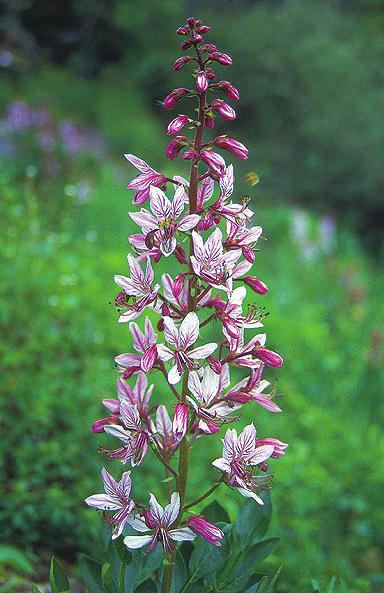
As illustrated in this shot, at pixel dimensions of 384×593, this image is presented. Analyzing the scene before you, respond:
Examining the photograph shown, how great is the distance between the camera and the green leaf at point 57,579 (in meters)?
1.76

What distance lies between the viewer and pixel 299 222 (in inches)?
357

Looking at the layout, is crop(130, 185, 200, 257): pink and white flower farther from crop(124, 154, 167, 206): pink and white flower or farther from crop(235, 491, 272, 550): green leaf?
crop(235, 491, 272, 550): green leaf

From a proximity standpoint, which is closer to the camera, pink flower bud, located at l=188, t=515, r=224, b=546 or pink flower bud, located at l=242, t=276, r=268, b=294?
pink flower bud, located at l=188, t=515, r=224, b=546

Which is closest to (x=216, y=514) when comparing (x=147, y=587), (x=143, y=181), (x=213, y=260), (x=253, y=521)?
(x=253, y=521)

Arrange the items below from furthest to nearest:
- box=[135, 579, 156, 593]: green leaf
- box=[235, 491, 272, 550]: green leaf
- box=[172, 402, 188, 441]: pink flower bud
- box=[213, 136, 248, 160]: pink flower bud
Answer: box=[235, 491, 272, 550]: green leaf < box=[135, 579, 156, 593]: green leaf < box=[213, 136, 248, 160]: pink flower bud < box=[172, 402, 188, 441]: pink flower bud

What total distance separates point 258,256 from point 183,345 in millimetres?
6521

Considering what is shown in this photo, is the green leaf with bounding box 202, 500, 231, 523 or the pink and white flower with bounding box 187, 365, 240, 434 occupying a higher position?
the pink and white flower with bounding box 187, 365, 240, 434

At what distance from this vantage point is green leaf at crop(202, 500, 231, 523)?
6.35ft

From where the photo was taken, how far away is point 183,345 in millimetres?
1625

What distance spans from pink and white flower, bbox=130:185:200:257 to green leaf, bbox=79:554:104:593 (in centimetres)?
84

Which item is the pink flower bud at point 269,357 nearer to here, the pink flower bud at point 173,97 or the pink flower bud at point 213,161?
the pink flower bud at point 213,161

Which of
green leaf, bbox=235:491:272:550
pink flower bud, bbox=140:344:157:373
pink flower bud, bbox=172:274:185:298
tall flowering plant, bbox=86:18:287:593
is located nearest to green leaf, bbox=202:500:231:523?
green leaf, bbox=235:491:272:550

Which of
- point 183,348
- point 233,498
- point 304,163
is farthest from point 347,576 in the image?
point 304,163

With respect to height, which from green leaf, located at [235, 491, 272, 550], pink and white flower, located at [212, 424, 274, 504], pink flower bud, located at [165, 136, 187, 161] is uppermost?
pink flower bud, located at [165, 136, 187, 161]
